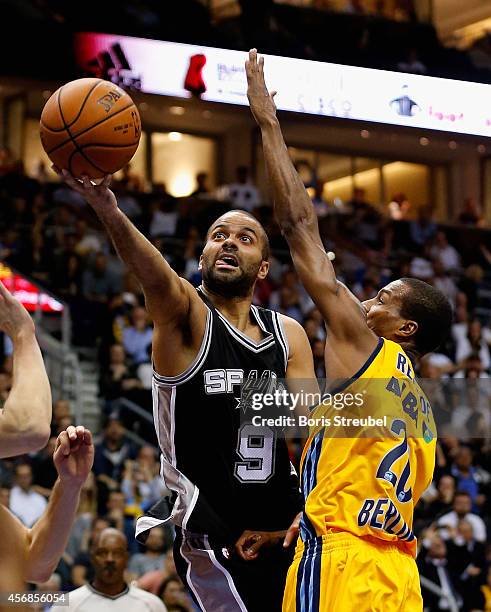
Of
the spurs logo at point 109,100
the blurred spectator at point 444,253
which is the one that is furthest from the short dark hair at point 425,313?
the blurred spectator at point 444,253

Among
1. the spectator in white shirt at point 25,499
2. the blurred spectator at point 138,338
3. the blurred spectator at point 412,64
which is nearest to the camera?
Result: the spectator in white shirt at point 25,499

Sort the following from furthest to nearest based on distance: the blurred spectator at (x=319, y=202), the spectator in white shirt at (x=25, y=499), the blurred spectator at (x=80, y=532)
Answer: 1. the blurred spectator at (x=319, y=202)
2. the blurred spectator at (x=80, y=532)
3. the spectator in white shirt at (x=25, y=499)

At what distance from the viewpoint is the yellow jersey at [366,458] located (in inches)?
163

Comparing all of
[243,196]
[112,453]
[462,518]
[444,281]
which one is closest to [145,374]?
[112,453]

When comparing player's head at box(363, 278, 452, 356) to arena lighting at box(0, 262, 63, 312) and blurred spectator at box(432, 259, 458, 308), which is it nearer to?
arena lighting at box(0, 262, 63, 312)

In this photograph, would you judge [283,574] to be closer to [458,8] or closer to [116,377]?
[116,377]

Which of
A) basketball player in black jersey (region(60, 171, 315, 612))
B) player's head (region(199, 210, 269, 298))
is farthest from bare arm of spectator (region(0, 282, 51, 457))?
player's head (region(199, 210, 269, 298))

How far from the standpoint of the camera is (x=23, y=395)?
10.6 feet

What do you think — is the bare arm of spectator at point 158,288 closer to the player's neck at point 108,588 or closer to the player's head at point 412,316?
the player's head at point 412,316

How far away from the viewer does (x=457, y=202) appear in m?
22.1

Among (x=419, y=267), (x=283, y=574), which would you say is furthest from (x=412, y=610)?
(x=419, y=267)

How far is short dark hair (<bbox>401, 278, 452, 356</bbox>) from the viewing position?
179 inches

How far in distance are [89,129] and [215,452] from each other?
1418 millimetres

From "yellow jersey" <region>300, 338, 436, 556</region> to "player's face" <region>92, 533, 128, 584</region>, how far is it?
2.64m
